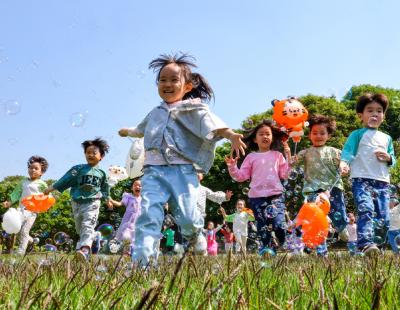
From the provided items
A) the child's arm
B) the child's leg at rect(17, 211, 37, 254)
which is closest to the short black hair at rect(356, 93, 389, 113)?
the child's arm

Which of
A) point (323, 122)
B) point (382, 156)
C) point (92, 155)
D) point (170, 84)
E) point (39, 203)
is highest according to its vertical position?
point (170, 84)

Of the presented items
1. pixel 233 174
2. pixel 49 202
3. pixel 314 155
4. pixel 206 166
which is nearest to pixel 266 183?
pixel 233 174

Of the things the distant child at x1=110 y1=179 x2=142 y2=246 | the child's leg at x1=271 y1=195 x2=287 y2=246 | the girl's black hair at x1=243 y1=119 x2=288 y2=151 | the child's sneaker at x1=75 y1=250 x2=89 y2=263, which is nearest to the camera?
the child's sneaker at x1=75 y1=250 x2=89 y2=263

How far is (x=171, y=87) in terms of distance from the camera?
4977 millimetres

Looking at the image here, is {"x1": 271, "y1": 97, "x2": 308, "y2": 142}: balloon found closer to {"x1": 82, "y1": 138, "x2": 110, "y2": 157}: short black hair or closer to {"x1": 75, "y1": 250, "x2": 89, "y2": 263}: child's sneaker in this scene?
{"x1": 82, "y1": 138, "x2": 110, "y2": 157}: short black hair

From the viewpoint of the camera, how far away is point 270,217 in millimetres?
7227

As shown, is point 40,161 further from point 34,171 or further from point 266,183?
point 266,183

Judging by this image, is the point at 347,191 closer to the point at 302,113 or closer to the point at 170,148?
the point at 302,113

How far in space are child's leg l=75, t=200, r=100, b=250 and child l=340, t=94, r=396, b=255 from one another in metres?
3.43

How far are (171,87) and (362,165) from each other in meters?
2.81

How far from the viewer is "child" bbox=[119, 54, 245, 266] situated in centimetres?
440

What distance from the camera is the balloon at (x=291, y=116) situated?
8.02 metres

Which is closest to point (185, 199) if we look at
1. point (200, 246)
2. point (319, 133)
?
point (200, 246)

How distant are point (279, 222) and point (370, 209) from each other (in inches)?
49.7
